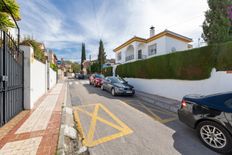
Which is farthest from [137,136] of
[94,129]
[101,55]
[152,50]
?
[101,55]

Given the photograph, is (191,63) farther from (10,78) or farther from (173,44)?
(173,44)

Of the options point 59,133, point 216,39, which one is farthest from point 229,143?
point 216,39

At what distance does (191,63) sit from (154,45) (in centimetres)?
1367

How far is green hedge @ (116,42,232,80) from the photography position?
6344 mm

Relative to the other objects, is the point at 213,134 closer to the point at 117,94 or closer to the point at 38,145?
the point at 38,145

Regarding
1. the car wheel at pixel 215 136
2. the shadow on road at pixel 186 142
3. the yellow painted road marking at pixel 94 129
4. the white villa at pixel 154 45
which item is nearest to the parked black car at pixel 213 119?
the car wheel at pixel 215 136

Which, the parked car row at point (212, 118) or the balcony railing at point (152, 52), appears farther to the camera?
the balcony railing at point (152, 52)

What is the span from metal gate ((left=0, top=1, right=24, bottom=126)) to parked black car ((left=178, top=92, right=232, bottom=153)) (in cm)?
553

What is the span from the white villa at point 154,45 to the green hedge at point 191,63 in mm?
8294

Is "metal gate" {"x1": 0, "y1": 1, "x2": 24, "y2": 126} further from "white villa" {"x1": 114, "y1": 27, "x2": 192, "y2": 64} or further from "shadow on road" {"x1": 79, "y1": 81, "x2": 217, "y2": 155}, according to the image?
"white villa" {"x1": 114, "y1": 27, "x2": 192, "y2": 64}

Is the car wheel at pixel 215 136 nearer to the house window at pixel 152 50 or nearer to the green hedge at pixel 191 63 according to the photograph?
the green hedge at pixel 191 63

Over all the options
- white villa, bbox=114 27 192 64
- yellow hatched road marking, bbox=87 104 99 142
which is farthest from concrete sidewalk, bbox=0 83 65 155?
white villa, bbox=114 27 192 64

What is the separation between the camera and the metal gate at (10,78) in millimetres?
3949

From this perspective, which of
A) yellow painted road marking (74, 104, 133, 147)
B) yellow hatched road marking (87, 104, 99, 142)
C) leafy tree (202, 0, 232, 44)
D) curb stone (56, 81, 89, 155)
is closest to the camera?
curb stone (56, 81, 89, 155)
